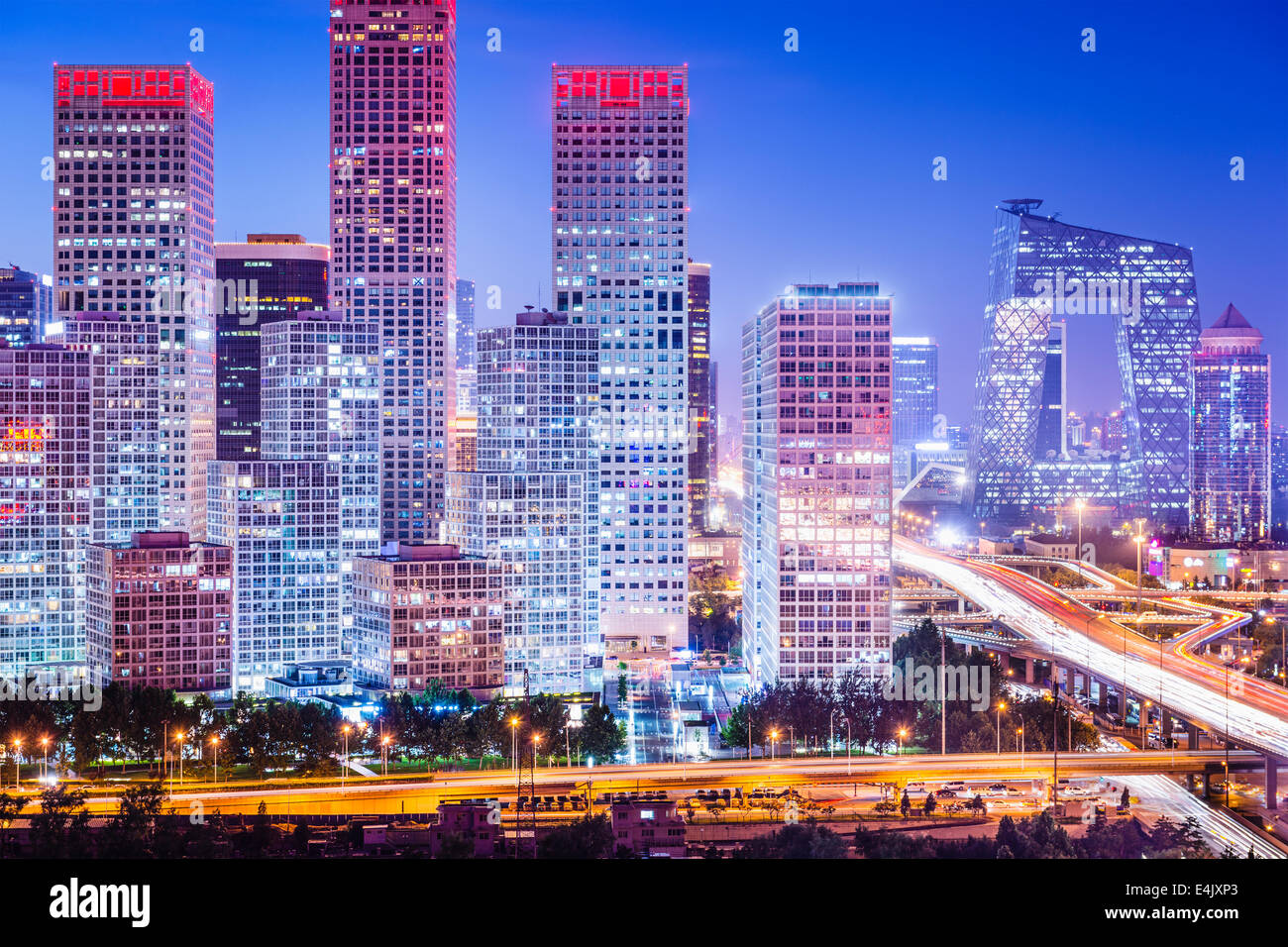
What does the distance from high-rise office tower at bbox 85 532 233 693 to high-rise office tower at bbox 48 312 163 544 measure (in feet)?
29.5

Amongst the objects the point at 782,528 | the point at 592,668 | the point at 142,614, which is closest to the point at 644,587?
the point at 592,668

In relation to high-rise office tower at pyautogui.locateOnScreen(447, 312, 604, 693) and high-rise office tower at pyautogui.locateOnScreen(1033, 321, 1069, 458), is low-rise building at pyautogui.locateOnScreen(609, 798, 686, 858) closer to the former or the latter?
high-rise office tower at pyautogui.locateOnScreen(447, 312, 604, 693)

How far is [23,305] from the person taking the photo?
2174 inches

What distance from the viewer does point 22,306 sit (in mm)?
55188

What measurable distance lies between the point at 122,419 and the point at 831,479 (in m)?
22.6

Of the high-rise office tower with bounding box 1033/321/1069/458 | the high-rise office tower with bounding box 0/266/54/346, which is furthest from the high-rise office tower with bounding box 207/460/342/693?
the high-rise office tower with bounding box 1033/321/1069/458

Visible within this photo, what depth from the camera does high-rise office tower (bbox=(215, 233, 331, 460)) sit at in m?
52.0

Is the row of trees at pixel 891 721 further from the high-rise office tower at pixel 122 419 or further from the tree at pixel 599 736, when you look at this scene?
the high-rise office tower at pixel 122 419

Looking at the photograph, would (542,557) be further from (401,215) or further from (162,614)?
(401,215)

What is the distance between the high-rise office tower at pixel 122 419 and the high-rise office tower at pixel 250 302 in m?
10.4

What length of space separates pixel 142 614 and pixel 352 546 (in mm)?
8554
